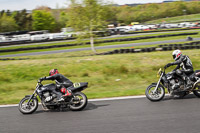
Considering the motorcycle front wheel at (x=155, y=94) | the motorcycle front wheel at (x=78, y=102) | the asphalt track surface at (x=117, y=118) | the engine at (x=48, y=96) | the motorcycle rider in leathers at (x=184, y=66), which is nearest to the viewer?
the asphalt track surface at (x=117, y=118)

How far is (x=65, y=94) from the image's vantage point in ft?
23.9

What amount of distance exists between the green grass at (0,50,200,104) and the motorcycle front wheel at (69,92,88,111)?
3982 mm

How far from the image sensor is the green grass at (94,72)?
12.0 metres

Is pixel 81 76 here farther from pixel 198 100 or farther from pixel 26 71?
pixel 198 100

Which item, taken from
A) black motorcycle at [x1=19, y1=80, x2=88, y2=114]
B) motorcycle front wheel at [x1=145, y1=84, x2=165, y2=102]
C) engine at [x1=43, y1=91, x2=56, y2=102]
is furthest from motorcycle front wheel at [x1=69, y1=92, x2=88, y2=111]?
motorcycle front wheel at [x1=145, y1=84, x2=165, y2=102]

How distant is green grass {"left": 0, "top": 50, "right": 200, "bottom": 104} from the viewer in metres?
12.0

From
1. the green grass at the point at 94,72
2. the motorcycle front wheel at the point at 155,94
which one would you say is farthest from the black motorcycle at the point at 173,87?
the green grass at the point at 94,72

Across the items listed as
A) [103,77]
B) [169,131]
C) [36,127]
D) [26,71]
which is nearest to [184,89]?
[169,131]

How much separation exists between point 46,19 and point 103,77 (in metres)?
64.3

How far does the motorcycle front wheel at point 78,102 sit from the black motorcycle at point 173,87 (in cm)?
209

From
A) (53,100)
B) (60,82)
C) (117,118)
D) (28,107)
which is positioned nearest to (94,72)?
(60,82)

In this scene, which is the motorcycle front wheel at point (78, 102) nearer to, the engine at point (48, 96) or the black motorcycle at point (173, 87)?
the engine at point (48, 96)

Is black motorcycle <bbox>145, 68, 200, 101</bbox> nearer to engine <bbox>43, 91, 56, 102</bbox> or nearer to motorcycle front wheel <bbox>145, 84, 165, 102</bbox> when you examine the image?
motorcycle front wheel <bbox>145, 84, 165, 102</bbox>

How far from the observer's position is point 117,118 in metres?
6.26
